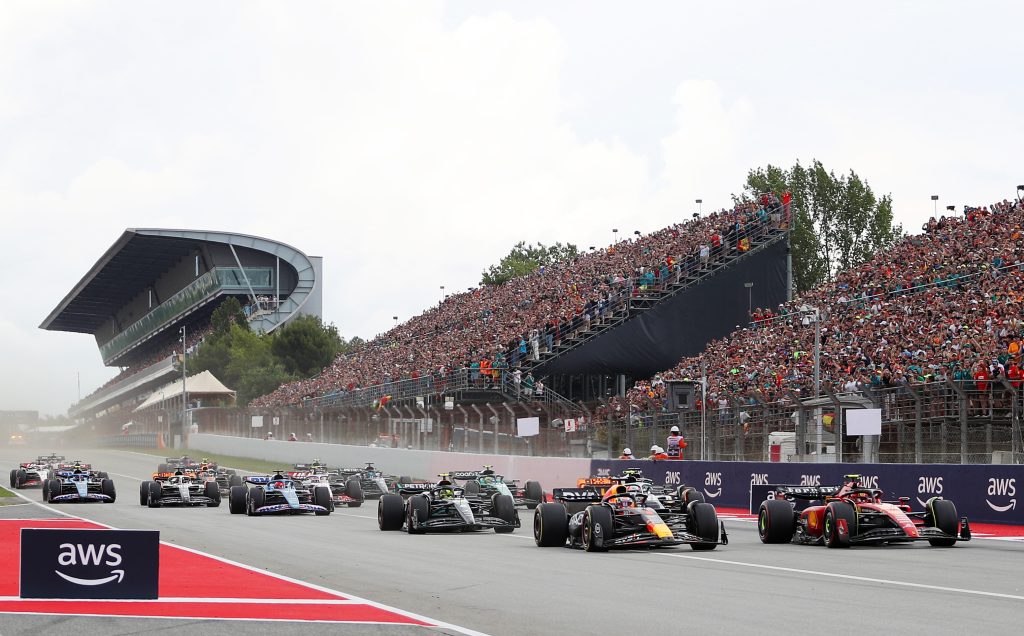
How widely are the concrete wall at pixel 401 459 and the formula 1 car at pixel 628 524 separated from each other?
17.7 metres

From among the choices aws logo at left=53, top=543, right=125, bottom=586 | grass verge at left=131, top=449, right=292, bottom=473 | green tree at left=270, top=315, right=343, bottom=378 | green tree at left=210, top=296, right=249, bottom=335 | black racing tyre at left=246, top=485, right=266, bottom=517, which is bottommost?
grass verge at left=131, top=449, right=292, bottom=473

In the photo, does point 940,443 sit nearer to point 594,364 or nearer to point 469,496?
point 469,496

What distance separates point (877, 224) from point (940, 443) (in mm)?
55378

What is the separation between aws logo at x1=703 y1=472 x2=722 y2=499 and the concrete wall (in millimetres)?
5878

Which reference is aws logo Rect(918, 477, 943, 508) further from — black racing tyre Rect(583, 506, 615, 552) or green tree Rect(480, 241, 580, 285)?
green tree Rect(480, 241, 580, 285)

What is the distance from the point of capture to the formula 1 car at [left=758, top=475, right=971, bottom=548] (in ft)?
61.5

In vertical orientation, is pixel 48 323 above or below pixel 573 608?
above

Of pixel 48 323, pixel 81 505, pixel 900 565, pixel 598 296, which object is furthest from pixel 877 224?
pixel 48 323

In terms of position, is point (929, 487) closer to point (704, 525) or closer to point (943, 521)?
point (943, 521)

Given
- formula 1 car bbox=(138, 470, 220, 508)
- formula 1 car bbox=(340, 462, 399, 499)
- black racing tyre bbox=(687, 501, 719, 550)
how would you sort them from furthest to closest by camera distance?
formula 1 car bbox=(340, 462, 399, 499)
formula 1 car bbox=(138, 470, 220, 508)
black racing tyre bbox=(687, 501, 719, 550)

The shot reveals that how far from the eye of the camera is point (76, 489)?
35.7 metres

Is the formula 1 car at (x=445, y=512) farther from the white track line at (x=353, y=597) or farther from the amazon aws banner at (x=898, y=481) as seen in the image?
the white track line at (x=353, y=597)

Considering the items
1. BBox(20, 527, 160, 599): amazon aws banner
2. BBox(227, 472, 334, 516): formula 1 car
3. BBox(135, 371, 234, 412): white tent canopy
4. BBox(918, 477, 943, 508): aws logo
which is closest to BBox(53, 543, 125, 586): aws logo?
BBox(20, 527, 160, 599): amazon aws banner

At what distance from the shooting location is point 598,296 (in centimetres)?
5606
